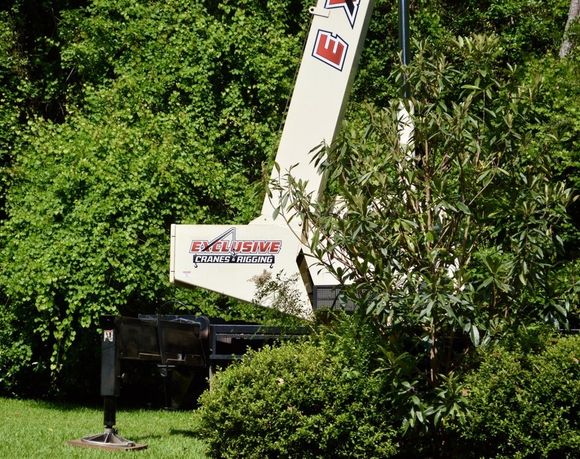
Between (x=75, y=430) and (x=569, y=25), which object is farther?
(x=569, y=25)

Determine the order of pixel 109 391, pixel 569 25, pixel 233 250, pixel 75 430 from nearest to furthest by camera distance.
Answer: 1. pixel 109 391
2. pixel 233 250
3. pixel 75 430
4. pixel 569 25

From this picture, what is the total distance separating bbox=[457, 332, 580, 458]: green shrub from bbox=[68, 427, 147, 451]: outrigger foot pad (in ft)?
9.25

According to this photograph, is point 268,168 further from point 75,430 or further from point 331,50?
point 75,430

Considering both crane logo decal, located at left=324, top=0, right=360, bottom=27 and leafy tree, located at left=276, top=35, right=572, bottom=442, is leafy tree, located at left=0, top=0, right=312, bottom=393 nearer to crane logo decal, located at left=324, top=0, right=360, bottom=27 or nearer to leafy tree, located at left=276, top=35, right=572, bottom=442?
crane logo decal, located at left=324, top=0, right=360, bottom=27

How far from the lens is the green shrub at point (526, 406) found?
Answer: 732 centimetres

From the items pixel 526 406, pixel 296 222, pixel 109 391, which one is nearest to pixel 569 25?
pixel 296 222

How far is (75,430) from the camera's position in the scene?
10.0 meters

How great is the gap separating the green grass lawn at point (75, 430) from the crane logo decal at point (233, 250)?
5.12 feet

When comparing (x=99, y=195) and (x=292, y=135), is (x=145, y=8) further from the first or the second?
(x=292, y=135)

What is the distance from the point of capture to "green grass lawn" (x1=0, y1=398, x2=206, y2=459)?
320 inches

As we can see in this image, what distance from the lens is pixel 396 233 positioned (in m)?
7.68

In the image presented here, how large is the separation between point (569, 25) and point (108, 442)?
33.7ft

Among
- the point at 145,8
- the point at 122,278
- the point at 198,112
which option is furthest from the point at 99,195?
the point at 145,8

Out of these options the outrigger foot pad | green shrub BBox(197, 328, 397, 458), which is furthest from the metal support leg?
green shrub BBox(197, 328, 397, 458)
